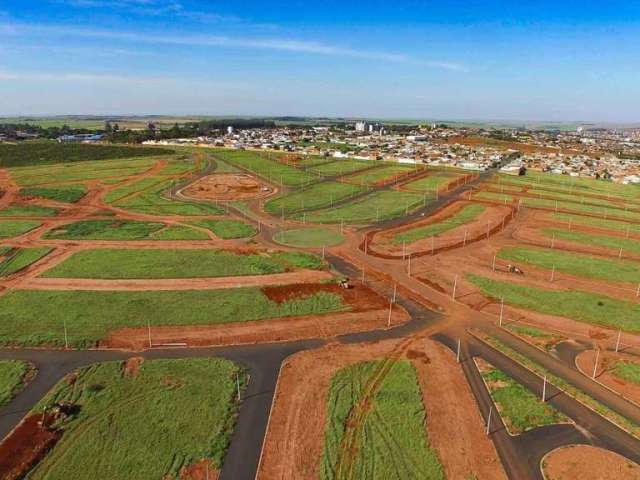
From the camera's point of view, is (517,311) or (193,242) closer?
(517,311)

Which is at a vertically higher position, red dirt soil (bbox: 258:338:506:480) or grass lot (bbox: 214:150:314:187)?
grass lot (bbox: 214:150:314:187)

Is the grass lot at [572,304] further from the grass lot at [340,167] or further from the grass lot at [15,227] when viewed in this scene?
the grass lot at [340,167]

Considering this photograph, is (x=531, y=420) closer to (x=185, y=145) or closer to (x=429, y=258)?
(x=429, y=258)

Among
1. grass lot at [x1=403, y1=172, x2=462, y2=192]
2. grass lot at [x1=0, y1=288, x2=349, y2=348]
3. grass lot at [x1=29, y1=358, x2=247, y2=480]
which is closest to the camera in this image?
grass lot at [x1=29, y1=358, x2=247, y2=480]

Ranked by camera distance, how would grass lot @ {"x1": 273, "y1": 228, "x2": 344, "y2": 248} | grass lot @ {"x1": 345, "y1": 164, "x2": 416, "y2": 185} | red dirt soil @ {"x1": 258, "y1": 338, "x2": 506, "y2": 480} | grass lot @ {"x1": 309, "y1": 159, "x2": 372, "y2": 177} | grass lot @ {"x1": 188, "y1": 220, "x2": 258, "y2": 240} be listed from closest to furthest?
1. red dirt soil @ {"x1": 258, "y1": 338, "x2": 506, "y2": 480}
2. grass lot @ {"x1": 273, "y1": 228, "x2": 344, "y2": 248}
3. grass lot @ {"x1": 188, "y1": 220, "x2": 258, "y2": 240}
4. grass lot @ {"x1": 345, "y1": 164, "x2": 416, "y2": 185}
5. grass lot @ {"x1": 309, "y1": 159, "x2": 372, "y2": 177}

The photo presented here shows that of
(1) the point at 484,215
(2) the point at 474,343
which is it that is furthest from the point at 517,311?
(1) the point at 484,215

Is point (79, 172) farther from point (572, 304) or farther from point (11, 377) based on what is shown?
point (572, 304)

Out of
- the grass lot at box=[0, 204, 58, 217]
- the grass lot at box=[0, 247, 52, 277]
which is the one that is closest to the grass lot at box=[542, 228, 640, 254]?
the grass lot at box=[0, 247, 52, 277]

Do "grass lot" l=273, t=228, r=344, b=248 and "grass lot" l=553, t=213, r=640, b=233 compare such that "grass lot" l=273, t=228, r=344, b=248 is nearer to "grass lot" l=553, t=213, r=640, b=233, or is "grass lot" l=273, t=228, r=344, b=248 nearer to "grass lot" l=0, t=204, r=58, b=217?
"grass lot" l=0, t=204, r=58, b=217

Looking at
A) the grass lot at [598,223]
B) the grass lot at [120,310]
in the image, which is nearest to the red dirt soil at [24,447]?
the grass lot at [120,310]
